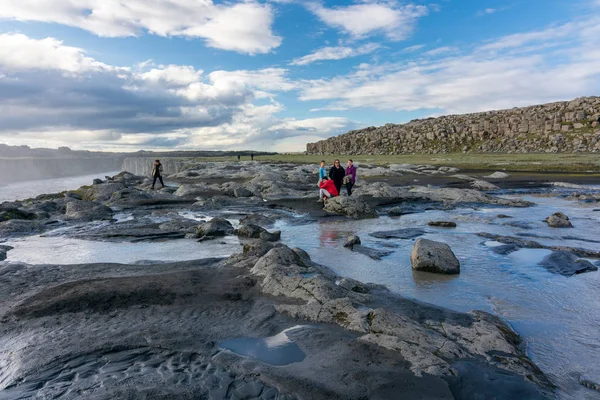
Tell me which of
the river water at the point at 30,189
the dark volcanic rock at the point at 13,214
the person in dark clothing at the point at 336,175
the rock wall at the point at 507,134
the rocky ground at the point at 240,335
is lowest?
the river water at the point at 30,189

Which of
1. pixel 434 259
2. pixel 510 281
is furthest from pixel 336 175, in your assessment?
pixel 510 281

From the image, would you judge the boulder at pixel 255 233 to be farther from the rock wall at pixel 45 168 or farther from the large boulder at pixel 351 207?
the rock wall at pixel 45 168

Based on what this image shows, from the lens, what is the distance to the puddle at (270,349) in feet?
19.4

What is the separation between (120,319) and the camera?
7359 millimetres

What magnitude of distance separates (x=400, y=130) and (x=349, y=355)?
116 meters

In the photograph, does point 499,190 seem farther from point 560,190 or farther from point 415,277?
point 415,277

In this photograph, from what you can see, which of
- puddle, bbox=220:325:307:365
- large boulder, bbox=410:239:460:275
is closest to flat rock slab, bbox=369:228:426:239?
large boulder, bbox=410:239:460:275

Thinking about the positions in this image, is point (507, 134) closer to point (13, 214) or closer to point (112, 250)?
point (13, 214)

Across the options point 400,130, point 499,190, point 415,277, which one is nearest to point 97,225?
point 415,277

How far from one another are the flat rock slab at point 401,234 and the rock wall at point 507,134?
6556 centimetres

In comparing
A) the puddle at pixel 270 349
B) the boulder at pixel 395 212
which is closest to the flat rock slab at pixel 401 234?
the boulder at pixel 395 212

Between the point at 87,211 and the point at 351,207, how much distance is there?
1366cm

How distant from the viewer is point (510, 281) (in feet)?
32.2

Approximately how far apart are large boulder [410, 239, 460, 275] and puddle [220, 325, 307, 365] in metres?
5.26
